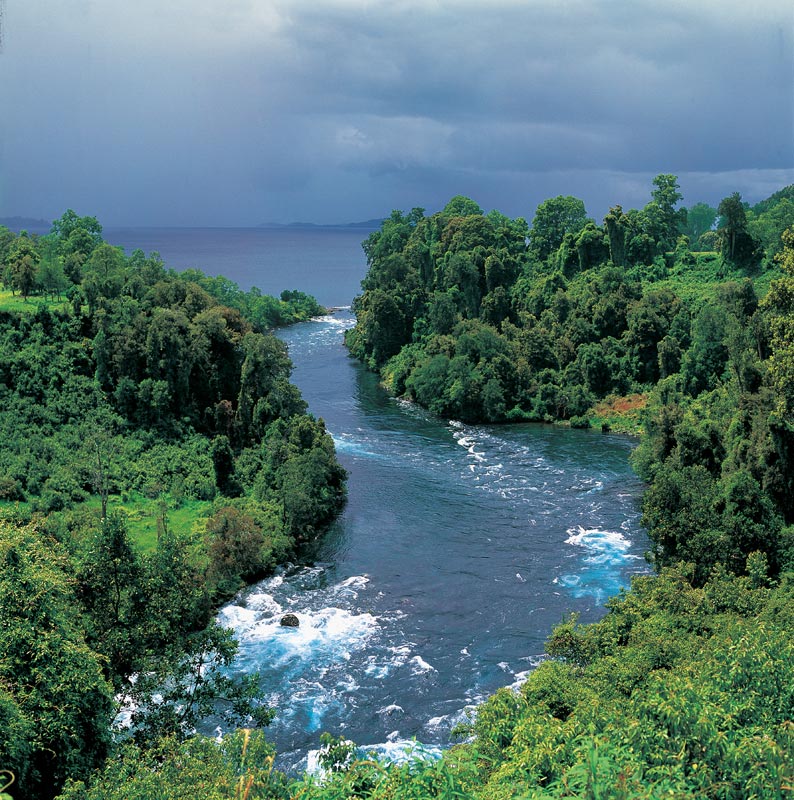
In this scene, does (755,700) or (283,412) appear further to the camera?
(283,412)

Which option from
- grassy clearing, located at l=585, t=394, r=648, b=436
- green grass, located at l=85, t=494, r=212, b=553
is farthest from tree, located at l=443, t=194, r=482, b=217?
green grass, located at l=85, t=494, r=212, b=553

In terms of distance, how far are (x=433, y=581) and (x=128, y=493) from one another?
17972mm

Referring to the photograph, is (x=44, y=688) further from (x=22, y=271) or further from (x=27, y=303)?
(x=22, y=271)

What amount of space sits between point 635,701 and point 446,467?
36.2 meters

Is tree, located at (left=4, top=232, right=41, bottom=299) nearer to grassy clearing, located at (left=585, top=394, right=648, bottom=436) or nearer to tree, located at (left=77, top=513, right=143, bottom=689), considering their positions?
grassy clearing, located at (left=585, top=394, right=648, bottom=436)

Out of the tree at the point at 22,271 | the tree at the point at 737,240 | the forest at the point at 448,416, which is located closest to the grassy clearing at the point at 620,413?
the forest at the point at 448,416

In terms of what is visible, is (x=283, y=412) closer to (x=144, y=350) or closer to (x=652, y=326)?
(x=144, y=350)

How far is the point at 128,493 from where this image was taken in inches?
1773

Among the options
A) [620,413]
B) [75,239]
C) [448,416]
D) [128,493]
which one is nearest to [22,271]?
[75,239]

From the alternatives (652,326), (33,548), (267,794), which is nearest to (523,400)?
(652,326)

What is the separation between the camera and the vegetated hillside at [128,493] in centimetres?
1673

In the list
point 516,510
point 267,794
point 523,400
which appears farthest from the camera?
point 523,400

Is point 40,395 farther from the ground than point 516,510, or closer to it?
farther from the ground

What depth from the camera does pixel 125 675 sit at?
67.8 feet
